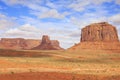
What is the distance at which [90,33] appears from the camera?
137625 mm

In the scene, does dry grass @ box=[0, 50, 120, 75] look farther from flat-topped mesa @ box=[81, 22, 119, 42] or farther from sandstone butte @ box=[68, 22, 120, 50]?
flat-topped mesa @ box=[81, 22, 119, 42]

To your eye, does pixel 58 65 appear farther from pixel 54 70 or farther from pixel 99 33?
pixel 99 33

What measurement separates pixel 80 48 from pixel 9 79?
359 ft

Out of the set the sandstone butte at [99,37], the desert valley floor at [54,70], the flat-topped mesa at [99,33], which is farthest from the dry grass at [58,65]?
the flat-topped mesa at [99,33]

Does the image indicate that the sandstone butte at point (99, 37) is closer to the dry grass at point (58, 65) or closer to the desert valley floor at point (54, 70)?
the dry grass at point (58, 65)

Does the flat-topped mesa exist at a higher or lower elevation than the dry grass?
higher

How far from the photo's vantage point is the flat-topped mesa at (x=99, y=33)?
133m

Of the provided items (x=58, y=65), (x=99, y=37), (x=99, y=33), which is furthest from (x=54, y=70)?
(x=99, y=33)

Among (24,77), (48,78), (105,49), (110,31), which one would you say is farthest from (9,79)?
(110,31)

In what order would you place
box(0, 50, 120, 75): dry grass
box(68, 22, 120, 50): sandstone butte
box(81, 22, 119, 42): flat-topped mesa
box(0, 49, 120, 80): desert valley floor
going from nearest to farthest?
box(0, 49, 120, 80): desert valley floor → box(0, 50, 120, 75): dry grass → box(68, 22, 120, 50): sandstone butte → box(81, 22, 119, 42): flat-topped mesa

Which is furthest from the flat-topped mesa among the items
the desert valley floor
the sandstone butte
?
the desert valley floor

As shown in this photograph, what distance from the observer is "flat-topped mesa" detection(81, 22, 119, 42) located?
133 meters

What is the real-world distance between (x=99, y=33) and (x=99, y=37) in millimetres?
2924

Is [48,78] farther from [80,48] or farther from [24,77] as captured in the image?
[80,48]
